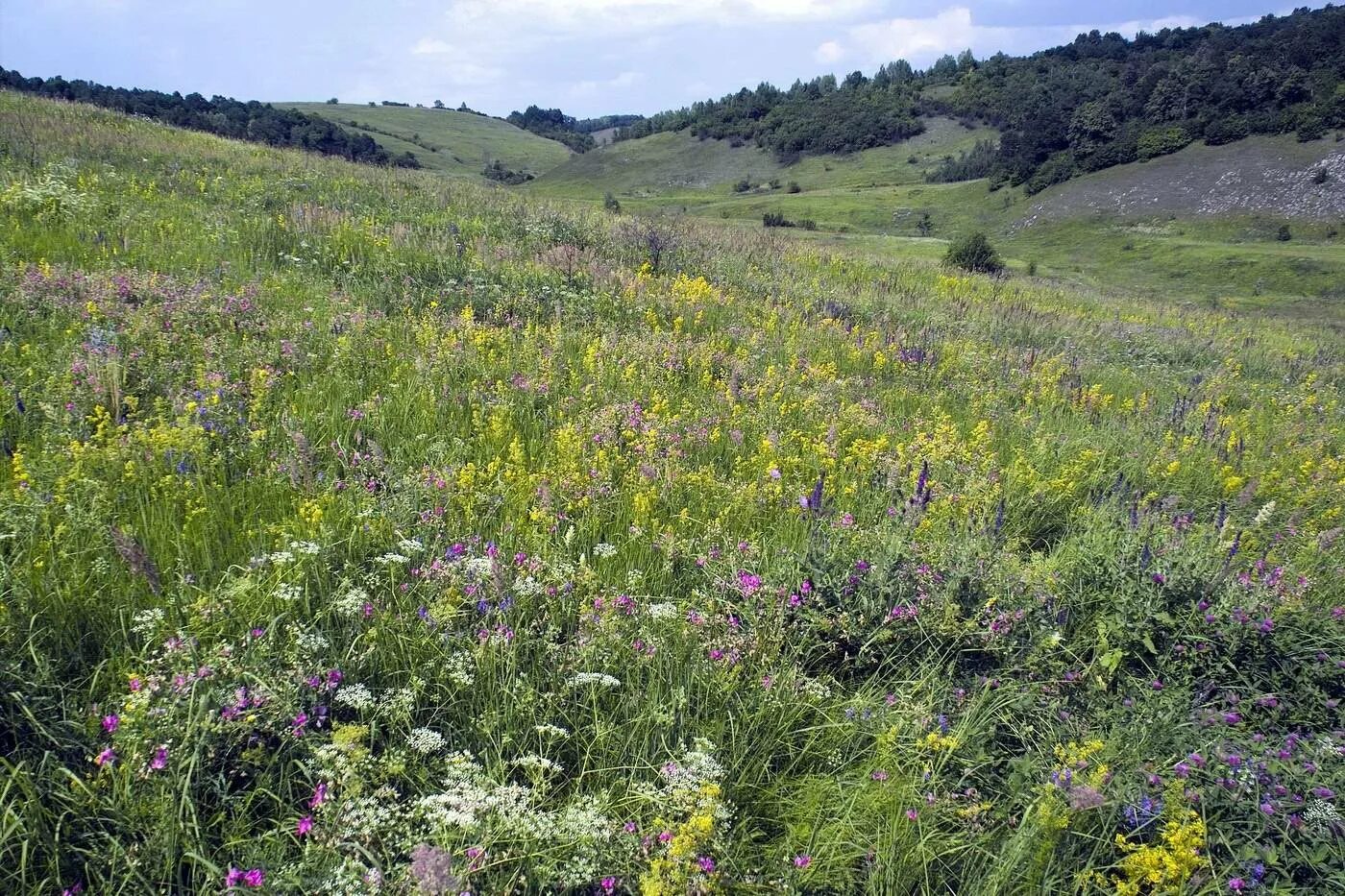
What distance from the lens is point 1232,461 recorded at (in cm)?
643

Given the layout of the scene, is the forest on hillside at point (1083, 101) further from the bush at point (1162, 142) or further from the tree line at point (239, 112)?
the tree line at point (239, 112)

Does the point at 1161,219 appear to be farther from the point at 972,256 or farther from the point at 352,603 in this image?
the point at 352,603

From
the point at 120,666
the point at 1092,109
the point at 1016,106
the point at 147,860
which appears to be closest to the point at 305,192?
the point at 120,666

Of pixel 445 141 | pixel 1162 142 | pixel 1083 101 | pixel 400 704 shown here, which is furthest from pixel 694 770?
pixel 445 141

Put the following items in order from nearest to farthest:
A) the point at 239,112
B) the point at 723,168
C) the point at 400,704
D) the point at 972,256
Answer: the point at 400,704, the point at 972,256, the point at 239,112, the point at 723,168

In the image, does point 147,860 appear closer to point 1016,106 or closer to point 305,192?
point 305,192

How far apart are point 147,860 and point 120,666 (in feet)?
2.34

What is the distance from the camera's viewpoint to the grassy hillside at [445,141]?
477ft

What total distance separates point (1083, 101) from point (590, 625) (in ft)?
404

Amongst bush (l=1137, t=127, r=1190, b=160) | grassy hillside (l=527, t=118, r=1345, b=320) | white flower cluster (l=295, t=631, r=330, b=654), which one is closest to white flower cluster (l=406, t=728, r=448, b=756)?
white flower cluster (l=295, t=631, r=330, b=654)

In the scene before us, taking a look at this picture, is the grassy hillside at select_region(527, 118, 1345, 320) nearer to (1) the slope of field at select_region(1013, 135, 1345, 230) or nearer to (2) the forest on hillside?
(1) the slope of field at select_region(1013, 135, 1345, 230)

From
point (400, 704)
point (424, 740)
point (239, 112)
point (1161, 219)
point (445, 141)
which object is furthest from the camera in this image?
point (445, 141)

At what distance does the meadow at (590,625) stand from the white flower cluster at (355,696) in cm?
2

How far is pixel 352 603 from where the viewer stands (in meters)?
2.41
